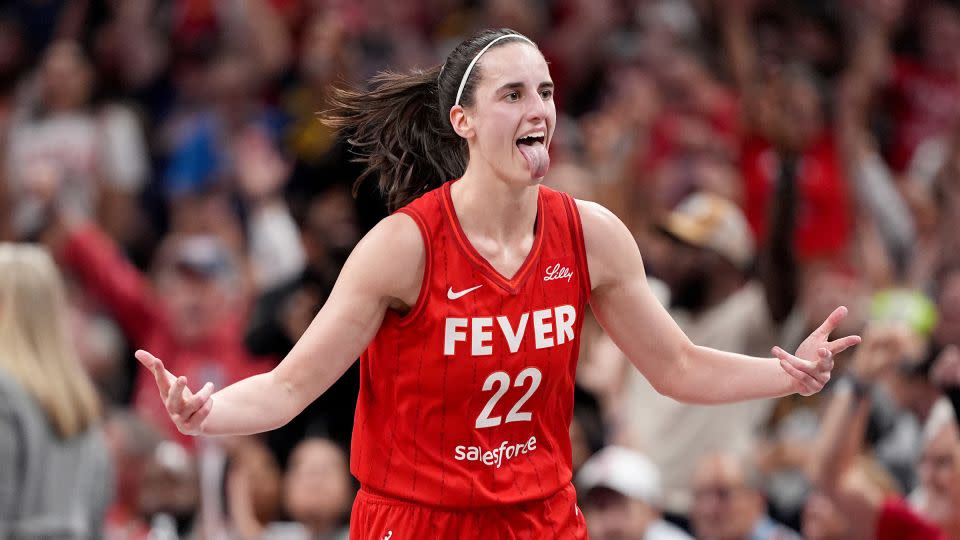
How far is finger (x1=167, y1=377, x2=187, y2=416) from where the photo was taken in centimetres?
359

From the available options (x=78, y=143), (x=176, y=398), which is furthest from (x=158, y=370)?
(x=78, y=143)

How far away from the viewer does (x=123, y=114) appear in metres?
9.97

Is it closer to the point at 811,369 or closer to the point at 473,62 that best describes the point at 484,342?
the point at 473,62

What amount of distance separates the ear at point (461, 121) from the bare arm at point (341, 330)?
280 millimetres

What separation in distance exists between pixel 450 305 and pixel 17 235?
552 centimetres

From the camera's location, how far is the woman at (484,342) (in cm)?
382

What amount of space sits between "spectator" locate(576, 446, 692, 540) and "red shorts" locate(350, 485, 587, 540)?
6.73 ft

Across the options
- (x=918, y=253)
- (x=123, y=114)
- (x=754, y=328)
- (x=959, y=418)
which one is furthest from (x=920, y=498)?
(x=123, y=114)

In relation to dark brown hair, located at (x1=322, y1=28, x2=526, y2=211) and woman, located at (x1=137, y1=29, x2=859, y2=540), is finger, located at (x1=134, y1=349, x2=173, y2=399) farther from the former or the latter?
dark brown hair, located at (x1=322, y1=28, x2=526, y2=211)

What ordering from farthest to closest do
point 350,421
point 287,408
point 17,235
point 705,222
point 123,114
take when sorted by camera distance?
point 123,114, point 17,235, point 705,222, point 350,421, point 287,408

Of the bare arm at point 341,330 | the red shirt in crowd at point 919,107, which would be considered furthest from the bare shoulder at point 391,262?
the red shirt in crowd at point 919,107

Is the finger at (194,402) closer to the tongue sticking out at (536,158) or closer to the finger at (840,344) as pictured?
the tongue sticking out at (536,158)

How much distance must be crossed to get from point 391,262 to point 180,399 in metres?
0.59

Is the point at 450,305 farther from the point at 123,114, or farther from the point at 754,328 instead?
the point at 123,114
